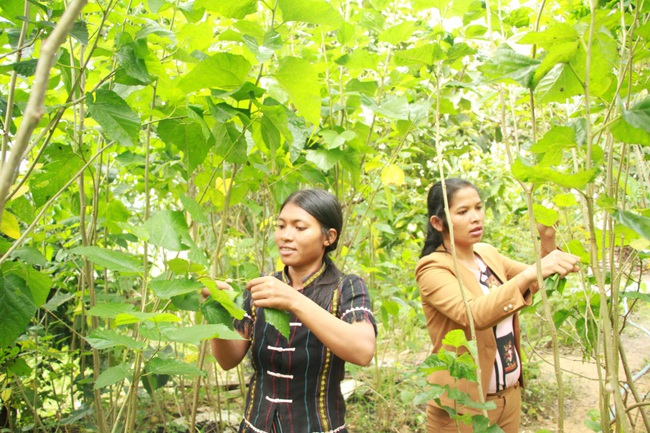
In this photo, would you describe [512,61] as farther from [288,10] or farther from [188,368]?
[188,368]

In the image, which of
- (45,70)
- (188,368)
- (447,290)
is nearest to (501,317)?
(447,290)

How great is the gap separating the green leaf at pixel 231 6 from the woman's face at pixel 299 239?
0.58 metres

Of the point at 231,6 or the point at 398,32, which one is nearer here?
the point at 231,6

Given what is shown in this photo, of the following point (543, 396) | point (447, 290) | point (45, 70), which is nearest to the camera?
point (45, 70)

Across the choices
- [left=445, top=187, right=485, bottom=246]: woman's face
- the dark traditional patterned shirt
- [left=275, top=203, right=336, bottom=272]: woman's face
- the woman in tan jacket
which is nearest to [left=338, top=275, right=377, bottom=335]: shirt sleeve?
the dark traditional patterned shirt

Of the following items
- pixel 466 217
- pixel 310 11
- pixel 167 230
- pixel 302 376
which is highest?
pixel 310 11

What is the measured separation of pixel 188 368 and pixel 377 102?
1.26 m

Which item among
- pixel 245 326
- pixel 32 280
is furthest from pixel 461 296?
pixel 32 280

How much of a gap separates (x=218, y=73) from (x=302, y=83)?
7.7 inches

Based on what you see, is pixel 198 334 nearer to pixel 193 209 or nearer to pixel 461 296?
pixel 193 209

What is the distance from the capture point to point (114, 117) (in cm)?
108

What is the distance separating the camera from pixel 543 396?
3.98 m

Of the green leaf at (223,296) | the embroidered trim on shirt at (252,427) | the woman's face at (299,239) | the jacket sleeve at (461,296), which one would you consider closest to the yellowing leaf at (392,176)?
the jacket sleeve at (461,296)

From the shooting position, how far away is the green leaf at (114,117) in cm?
107
